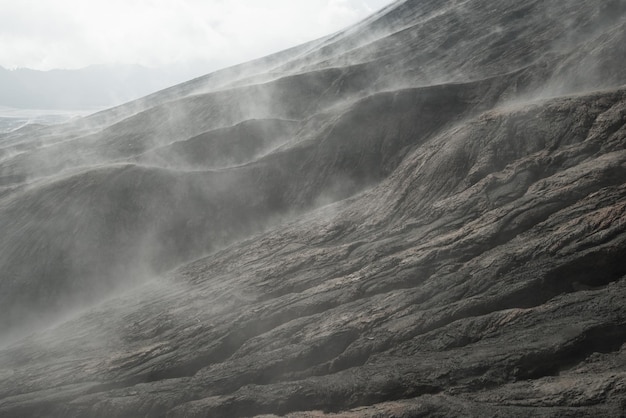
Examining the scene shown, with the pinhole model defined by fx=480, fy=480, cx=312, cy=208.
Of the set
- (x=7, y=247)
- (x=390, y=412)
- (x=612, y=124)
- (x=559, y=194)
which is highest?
(x=7, y=247)

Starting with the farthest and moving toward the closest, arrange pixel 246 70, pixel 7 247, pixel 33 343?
pixel 246 70
pixel 7 247
pixel 33 343

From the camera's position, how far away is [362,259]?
2034 centimetres

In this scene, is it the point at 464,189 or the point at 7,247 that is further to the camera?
the point at 7,247

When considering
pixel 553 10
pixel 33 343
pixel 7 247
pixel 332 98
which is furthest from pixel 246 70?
pixel 33 343

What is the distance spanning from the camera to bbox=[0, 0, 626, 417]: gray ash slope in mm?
14477

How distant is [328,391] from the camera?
15.4 metres

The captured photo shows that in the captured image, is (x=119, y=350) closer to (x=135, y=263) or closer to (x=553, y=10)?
(x=135, y=263)

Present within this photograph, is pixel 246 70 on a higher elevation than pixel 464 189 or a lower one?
higher

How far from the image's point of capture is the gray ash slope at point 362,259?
14.5m

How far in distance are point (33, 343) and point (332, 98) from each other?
3204cm

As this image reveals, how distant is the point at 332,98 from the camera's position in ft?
151

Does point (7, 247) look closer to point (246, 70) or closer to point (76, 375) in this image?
point (76, 375)

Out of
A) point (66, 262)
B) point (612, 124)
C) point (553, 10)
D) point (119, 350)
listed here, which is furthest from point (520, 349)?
point (553, 10)

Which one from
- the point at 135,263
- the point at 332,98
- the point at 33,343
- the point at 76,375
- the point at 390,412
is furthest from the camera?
the point at 332,98
